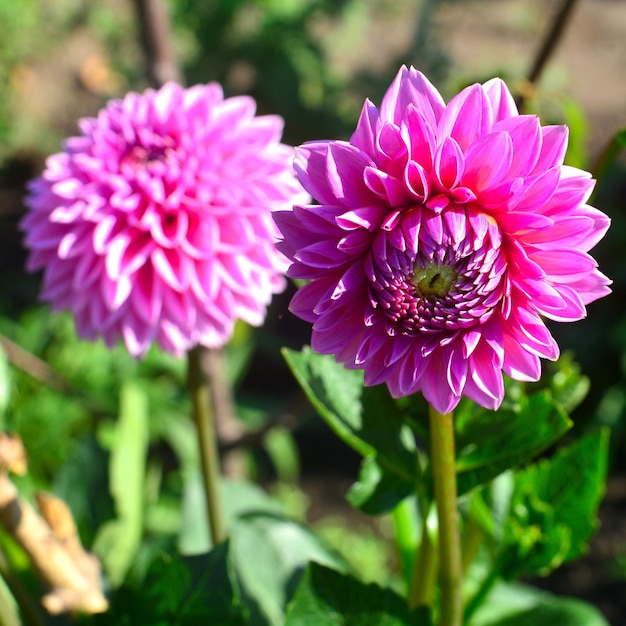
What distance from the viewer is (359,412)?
60cm

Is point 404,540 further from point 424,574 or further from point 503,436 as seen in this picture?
point 503,436

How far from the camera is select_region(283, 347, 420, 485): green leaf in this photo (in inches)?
23.0

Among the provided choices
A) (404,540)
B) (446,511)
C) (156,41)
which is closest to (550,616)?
(404,540)

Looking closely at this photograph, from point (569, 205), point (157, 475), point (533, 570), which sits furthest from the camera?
point (157, 475)

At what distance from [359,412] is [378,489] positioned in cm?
7

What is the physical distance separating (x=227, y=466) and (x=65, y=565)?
84 centimetres

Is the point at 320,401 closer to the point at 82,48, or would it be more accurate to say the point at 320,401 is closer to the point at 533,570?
the point at 533,570

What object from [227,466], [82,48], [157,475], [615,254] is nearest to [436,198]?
[227,466]

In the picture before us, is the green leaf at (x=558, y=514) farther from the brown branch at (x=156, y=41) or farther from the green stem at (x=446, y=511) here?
the brown branch at (x=156, y=41)

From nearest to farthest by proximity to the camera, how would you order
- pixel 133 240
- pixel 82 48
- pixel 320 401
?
1. pixel 320 401
2. pixel 133 240
3. pixel 82 48

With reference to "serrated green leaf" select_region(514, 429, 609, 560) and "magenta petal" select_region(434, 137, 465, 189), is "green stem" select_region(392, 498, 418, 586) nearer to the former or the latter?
"serrated green leaf" select_region(514, 429, 609, 560)

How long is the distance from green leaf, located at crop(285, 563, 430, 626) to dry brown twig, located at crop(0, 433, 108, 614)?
0.66ft

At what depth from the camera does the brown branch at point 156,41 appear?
1.12 metres

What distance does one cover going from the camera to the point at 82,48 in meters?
3.54
